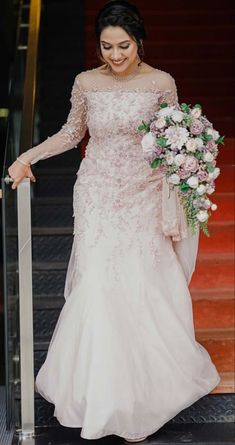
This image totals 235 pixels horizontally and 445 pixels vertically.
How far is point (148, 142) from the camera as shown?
3.63m

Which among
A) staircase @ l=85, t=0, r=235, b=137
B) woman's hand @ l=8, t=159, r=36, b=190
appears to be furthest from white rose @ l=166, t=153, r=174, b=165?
staircase @ l=85, t=0, r=235, b=137

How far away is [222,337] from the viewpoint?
482 cm

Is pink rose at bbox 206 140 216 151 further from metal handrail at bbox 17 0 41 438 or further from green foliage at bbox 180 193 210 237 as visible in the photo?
metal handrail at bbox 17 0 41 438

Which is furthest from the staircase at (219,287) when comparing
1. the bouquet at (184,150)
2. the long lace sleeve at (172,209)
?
the bouquet at (184,150)

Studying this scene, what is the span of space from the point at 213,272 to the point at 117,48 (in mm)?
2147

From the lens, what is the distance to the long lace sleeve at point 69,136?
391 centimetres

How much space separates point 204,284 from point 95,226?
1.67 m

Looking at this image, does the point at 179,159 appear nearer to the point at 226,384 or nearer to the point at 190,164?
the point at 190,164

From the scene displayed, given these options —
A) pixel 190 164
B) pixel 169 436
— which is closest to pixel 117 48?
pixel 190 164

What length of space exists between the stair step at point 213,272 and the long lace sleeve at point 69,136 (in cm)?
170

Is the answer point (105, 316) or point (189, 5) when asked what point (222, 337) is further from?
point (189, 5)

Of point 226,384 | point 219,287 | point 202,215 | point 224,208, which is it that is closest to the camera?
point 202,215

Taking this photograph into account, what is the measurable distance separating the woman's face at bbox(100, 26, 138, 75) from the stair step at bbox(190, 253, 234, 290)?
1967 mm

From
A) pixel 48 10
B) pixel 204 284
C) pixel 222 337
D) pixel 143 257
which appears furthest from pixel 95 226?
pixel 48 10
